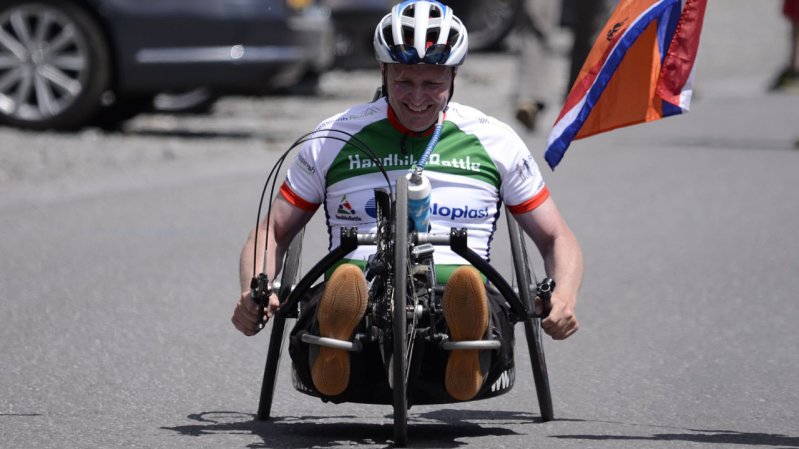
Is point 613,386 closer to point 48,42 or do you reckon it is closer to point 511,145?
point 511,145

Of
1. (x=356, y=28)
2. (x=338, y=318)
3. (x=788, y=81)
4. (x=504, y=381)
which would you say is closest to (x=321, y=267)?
(x=338, y=318)

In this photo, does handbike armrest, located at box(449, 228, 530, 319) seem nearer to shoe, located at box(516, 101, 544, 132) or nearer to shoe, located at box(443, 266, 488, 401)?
shoe, located at box(443, 266, 488, 401)

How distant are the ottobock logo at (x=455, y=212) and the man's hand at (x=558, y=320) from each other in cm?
45

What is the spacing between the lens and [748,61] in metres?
20.8

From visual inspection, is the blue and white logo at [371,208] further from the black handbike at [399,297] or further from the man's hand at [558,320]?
the man's hand at [558,320]

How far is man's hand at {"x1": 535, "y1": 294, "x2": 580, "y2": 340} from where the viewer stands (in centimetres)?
500

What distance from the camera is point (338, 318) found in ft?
16.0

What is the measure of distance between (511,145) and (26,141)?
7768 mm

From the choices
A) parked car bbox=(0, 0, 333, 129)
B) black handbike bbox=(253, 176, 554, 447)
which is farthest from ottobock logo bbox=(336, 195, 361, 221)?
parked car bbox=(0, 0, 333, 129)

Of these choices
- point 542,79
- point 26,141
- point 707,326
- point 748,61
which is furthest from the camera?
point 748,61

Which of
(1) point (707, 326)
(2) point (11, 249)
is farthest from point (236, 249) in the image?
(1) point (707, 326)

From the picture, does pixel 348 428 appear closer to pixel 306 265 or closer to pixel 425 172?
pixel 425 172

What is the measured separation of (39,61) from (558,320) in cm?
828

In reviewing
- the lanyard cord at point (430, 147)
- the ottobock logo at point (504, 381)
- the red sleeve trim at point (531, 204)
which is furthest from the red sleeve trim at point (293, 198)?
the ottobock logo at point (504, 381)
